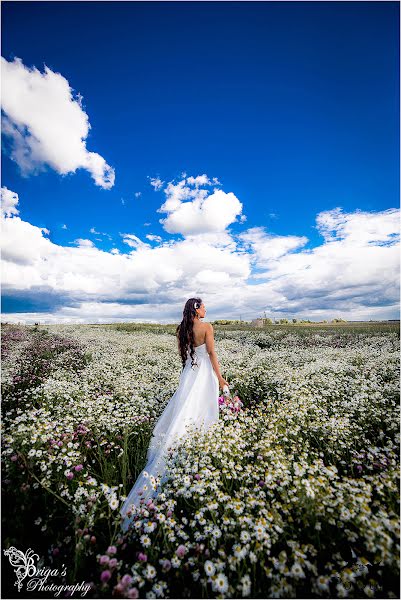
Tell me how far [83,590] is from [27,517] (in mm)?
1655

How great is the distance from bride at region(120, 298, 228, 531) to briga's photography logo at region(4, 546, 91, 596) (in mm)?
2275

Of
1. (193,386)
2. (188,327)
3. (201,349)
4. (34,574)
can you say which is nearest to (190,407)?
(193,386)

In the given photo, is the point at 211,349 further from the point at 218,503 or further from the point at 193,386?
the point at 218,503

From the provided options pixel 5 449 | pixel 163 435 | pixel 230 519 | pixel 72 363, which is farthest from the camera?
pixel 72 363

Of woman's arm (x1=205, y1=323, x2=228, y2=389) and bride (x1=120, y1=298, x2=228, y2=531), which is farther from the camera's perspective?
woman's arm (x1=205, y1=323, x2=228, y2=389)

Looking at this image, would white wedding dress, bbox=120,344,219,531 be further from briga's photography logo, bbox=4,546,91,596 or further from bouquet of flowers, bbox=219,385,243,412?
briga's photography logo, bbox=4,546,91,596

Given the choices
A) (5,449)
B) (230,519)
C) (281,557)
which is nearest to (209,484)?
(230,519)

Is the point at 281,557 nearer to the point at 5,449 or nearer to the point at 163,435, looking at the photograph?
the point at 163,435

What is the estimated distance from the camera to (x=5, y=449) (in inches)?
195

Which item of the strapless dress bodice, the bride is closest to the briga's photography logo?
the bride

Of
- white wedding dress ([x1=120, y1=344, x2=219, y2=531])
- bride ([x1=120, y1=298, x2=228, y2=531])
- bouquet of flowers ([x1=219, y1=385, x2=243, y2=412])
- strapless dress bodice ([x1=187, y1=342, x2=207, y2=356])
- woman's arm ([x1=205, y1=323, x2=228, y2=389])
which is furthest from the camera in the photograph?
strapless dress bodice ([x1=187, y1=342, x2=207, y2=356])

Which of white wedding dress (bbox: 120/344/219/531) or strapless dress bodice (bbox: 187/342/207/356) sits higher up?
strapless dress bodice (bbox: 187/342/207/356)

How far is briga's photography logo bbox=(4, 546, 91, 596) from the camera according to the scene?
10.6 feet

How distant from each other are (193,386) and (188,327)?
4.61 feet
